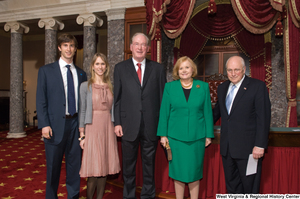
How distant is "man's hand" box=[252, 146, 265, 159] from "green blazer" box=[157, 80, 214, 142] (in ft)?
1.22

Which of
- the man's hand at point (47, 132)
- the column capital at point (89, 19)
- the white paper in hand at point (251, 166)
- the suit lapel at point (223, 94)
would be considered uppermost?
the column capital at point (89, 19)

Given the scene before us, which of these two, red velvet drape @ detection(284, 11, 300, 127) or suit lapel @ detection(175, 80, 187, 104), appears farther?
red velvet drape @ detection(284, 11, 300, 127)

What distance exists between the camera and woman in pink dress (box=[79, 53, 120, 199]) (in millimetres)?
2229

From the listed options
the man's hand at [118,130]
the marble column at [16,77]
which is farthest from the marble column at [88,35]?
the man's hand at [118,130]

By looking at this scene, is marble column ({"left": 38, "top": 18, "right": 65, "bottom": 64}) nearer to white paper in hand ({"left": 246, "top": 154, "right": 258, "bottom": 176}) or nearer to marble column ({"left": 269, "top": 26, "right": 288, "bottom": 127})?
marble column ({"left": 269, "top": 26, "right": 288, "bottom": 127})

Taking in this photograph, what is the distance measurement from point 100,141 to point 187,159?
876 millimetres

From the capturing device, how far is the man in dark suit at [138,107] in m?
2.23

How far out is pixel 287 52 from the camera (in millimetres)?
4445

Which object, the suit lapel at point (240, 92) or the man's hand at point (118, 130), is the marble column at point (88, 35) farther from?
the suit lapel at point (240, 92)

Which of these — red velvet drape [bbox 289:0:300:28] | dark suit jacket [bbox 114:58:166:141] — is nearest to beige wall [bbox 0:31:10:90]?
dark suit jacket [bbox 114:58:166:141]

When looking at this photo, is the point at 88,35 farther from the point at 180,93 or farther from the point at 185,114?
the point at 185,114

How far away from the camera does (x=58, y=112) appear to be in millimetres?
2225

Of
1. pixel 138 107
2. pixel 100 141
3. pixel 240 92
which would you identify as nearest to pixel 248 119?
pixel 240 92

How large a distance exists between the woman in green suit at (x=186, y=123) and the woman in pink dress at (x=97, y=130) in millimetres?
561
